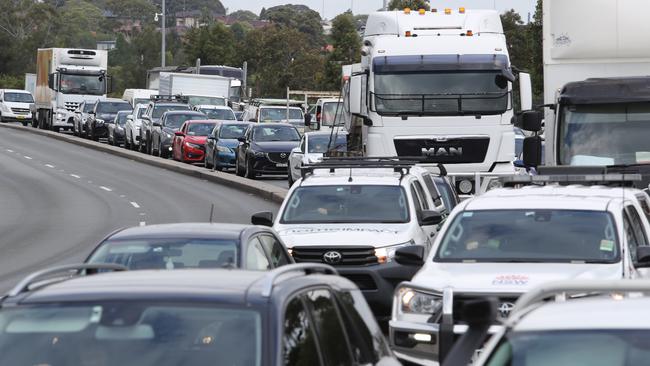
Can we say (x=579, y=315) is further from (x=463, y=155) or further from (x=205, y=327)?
(x=463, y=155)

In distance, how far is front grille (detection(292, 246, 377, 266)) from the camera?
50.3ft

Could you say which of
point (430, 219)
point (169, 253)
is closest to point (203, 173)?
point (430, 219)

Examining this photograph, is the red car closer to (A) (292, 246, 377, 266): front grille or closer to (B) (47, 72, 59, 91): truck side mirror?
(B) (47, 72, 59, 91): truck side mirror

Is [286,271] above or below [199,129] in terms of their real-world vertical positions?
below

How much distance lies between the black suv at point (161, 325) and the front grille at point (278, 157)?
35.0m

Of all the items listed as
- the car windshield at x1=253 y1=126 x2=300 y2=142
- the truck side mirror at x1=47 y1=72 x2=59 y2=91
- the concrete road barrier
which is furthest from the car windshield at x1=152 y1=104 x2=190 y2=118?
the truck side mirror at x1=47 y1=72 x2=59 y2=91

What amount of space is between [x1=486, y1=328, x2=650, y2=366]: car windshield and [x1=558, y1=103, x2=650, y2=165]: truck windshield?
13.8 meters

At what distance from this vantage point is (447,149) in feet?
78.8

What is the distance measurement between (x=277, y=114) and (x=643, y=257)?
48.2m

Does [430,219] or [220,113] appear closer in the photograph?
[430,219]

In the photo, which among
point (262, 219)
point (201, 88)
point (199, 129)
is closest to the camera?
point (262, 219)

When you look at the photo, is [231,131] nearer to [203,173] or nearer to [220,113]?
[203,173]

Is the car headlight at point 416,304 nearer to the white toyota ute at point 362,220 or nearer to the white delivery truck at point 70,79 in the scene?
the white toyota ute at point 362,220

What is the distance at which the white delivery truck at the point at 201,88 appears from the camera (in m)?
66.6
